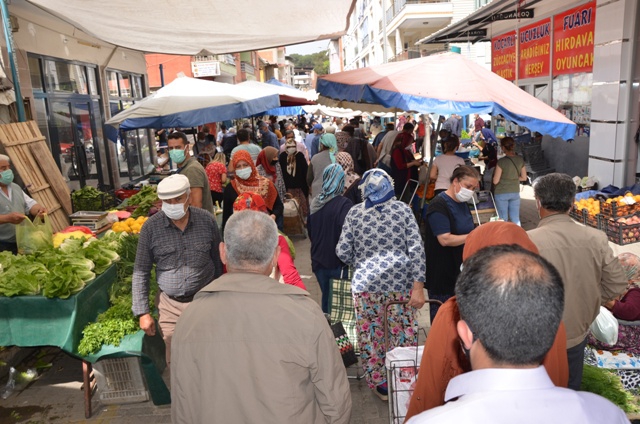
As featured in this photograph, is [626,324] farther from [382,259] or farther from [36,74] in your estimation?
[36,74]

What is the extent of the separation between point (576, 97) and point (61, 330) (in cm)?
1230

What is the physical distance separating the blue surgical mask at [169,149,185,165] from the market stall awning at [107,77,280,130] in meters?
1.54

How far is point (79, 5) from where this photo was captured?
5.40 meters

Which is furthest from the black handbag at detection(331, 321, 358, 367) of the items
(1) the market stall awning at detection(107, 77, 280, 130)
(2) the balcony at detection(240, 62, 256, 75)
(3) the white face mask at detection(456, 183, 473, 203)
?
(2) the balcony at detection(240, 62, 256, 75)

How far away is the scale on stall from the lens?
23.7 ft

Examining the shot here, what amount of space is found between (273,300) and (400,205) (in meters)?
2.26

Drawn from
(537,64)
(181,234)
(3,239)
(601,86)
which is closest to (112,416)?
(181,234)

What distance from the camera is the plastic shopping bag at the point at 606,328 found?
12.8 feet

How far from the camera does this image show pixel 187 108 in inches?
332

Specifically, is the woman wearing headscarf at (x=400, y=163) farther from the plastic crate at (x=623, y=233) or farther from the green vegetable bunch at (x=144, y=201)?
the green vegetable bunch at (x=144, y=201)

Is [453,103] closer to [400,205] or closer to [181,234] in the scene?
[400,205]

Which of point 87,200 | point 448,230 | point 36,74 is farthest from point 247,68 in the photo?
point 448,230

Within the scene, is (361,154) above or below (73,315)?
above

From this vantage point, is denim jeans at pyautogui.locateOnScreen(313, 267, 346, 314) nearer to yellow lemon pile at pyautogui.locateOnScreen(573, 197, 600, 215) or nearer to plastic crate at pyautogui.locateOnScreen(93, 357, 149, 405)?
plastic crate at pyautogui.locateOnScreen(93, 357, 149, 405)
